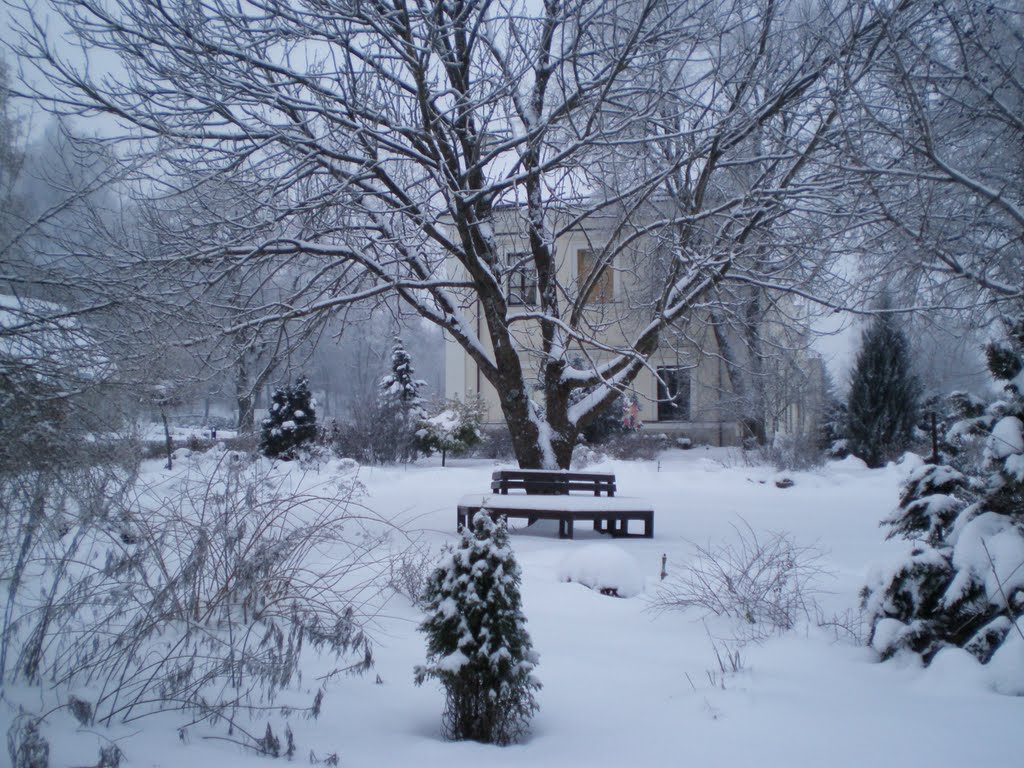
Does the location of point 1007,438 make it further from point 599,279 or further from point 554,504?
point 599,279

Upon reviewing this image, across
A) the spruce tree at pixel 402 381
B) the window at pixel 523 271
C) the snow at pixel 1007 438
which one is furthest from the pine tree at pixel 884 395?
the snow at pixel 1007 438

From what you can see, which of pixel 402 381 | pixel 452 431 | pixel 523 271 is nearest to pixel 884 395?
pixel 452 431

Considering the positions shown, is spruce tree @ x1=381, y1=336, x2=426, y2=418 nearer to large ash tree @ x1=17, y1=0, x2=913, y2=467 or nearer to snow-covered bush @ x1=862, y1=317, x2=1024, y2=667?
large ash tree @ x1=17, y1=0, x2=913, y2=467

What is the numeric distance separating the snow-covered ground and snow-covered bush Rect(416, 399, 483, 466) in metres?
12.4

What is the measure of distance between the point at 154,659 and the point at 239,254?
515cm

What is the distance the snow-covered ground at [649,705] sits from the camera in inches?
111

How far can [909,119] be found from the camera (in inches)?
196

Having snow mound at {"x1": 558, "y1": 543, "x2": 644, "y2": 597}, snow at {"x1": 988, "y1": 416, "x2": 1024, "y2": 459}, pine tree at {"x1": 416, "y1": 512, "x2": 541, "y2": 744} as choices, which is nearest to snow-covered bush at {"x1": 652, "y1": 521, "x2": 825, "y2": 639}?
snow mound at {"x1": 558, "y1": 543, "x2": 644, "y2": 597}

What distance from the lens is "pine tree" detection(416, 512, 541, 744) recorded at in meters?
3.00

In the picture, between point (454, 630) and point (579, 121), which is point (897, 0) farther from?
point (454, 630)

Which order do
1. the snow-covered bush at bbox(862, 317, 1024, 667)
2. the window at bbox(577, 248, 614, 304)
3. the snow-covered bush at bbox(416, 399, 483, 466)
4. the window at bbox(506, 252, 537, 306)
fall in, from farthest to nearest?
the snow-covered bush at bbox(416, 399, 483, 466) < the window at bbox(577, 248, 614, 304) < the window at bbox(506, 252, 537, 306) < the snow-covered bush at bbox(862, 317, 1024, 667)

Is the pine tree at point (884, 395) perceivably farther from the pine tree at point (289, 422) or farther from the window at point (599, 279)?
the pine tree at point (289, 422)

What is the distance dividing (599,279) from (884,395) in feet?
36.2

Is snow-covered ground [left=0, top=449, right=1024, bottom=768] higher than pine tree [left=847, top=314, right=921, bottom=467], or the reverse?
pine tree [left=847, top=314, right=921, bottom=467]
